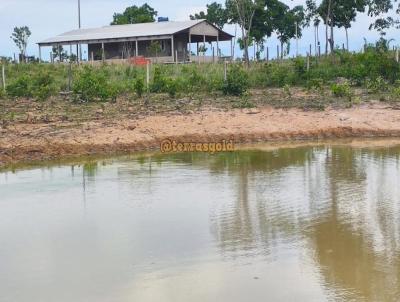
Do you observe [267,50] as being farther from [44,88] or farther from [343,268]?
[343,268]

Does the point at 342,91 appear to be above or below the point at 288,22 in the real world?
below

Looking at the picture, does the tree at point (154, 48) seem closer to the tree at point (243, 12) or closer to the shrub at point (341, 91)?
the tree at point (243, 12)

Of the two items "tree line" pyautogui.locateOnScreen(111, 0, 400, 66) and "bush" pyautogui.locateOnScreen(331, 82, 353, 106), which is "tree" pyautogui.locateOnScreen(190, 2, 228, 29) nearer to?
"tree line" pyautogui.locateOnScreen(111, 0, 400, 66)

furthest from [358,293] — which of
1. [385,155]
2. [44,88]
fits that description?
[44,88]

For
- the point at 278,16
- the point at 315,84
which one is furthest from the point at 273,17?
the point at 315,84

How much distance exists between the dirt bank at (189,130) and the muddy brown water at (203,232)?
5.16ft

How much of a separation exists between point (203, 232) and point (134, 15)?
41619 millimetres

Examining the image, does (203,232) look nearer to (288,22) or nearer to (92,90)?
(92,90)

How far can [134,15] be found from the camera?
46688mm

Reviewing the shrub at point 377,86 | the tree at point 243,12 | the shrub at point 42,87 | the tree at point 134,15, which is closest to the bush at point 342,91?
the shrub at point 377,86

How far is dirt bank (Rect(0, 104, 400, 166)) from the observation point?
12578mm

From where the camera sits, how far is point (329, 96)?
17875mm

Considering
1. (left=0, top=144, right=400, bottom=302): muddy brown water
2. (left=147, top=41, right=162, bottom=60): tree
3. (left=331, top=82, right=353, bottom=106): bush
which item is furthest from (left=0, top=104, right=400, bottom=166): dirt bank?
(left=147, top=41, right=162, bottom=60): tree

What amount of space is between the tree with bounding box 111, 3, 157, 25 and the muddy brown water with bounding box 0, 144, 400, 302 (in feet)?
117
